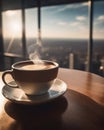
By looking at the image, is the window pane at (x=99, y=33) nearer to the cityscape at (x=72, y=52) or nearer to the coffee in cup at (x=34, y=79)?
the cityscape at (x=72, y=52)

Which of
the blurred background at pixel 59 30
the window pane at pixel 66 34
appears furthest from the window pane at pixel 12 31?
the window pane at pixel 66 34

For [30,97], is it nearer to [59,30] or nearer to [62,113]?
[62,113]

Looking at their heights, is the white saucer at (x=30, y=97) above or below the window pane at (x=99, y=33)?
below

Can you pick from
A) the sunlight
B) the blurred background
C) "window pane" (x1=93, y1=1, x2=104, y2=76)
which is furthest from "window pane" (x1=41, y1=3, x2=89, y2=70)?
the sunlight

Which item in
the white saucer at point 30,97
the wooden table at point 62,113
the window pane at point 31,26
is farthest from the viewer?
the window pane at point 31,26

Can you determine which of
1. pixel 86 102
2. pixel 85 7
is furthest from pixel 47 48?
pixel 86 102

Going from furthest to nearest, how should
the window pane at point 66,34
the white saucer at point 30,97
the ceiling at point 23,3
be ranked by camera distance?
1. the ceiling at point 23,3
2. the window pane at point 66,34
3. the white saucer at point 30,97

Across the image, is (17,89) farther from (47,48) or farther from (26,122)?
(47,48)
